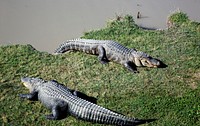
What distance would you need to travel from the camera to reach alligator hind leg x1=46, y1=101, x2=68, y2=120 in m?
8.15

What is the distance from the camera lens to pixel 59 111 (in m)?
8.20

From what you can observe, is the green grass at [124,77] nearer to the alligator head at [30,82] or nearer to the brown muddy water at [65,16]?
the alligator head at [30,82]

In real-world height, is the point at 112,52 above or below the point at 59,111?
above

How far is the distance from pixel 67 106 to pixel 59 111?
0.20 m

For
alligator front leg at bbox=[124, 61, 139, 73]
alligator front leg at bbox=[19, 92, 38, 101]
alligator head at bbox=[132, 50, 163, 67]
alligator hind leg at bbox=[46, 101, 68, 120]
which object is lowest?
alligator hind leg at bbox=[46, 101, 68, 120]

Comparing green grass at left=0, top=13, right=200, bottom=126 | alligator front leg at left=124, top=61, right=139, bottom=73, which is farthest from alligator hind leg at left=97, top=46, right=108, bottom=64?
alligator front leg at left=124, top=61, right=139, bottom=73

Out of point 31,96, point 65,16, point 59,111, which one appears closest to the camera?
point 59,111

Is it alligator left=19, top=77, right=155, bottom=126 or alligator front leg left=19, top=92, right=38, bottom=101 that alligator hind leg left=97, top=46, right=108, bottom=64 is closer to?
alligator left=19, top=77, right=155, bottom=126

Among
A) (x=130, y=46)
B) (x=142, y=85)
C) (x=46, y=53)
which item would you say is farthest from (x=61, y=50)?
(x=142, y=85)

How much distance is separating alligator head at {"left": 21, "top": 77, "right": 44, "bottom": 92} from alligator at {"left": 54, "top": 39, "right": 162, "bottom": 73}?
5.92 feet

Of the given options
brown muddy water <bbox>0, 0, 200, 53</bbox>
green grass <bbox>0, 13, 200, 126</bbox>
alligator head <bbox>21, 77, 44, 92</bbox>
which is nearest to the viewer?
green grass <bbox>0, 13, 200, 126</bbox>

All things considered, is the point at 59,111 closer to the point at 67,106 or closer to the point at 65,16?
the point at 67,106

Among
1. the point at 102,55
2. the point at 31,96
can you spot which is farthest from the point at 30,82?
the point at 102,55

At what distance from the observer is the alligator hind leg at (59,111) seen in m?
8.15
